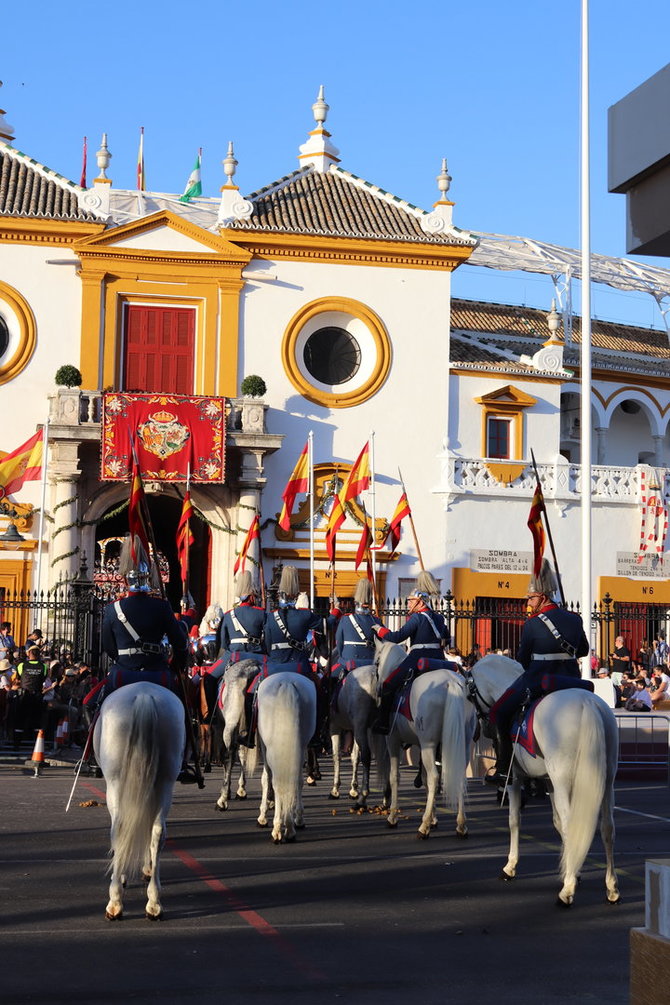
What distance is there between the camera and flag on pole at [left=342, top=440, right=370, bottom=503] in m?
32.7

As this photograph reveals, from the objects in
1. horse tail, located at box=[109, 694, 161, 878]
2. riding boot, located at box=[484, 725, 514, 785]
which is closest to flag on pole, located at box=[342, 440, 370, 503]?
riding boot, located at box=[484, 725, 514, 785]

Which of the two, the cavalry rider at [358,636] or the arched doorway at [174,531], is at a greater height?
the arched doorway at [174,531]

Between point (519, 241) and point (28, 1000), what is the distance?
45342 mm

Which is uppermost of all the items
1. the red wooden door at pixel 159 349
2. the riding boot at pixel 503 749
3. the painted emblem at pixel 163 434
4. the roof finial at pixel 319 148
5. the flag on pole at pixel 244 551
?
the roof finial at pixel 319 148

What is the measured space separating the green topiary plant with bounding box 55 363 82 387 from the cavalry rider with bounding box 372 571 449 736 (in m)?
21.4

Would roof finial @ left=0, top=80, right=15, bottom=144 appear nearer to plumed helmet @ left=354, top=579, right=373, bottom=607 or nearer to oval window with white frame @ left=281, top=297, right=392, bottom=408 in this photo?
oval window with white frame @ left=281, top=297, right=392, bottom=408

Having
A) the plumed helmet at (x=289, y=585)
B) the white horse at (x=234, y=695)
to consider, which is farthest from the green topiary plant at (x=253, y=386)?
the plumed helmet at (x=289, y=585)

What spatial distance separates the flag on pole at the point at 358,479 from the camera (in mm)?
32694

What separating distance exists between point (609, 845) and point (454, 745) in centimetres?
309

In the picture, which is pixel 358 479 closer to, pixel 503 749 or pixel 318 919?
pixel 503 749

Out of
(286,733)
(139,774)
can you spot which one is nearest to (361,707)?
(286,733)

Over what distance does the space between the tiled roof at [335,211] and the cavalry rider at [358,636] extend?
21.8 meters

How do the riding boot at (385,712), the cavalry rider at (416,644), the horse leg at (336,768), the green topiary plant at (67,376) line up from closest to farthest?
the cavalry rider at (416,644), the riding boot at (385,712), the horse leg at (336,768), the green topiary plant at (67,376)

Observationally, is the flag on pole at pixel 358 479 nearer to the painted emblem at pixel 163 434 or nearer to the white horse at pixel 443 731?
the painted emblem at pixel 163 434
